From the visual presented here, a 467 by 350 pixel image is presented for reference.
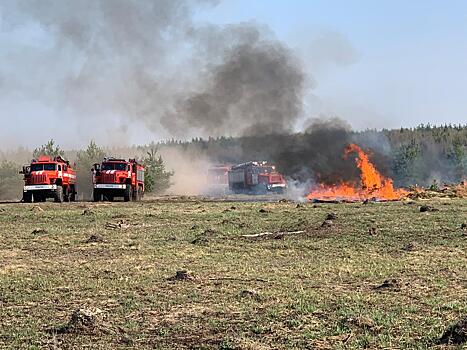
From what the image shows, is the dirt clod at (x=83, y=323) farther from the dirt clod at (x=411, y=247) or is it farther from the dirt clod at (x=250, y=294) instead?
the dirt clod at (x=411, y=247)

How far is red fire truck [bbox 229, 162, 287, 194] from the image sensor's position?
76.1 m

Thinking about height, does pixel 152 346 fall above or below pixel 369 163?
below

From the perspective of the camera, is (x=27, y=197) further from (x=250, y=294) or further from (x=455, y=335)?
(x=455, y=335)

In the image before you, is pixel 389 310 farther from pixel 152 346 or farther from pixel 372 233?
pixel 372 233

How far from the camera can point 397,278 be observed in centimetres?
1370

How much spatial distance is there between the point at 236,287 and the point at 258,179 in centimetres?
6600

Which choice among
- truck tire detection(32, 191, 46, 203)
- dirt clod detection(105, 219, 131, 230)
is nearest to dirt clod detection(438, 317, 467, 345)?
dirt clod detection(105, 219, 131, 230)

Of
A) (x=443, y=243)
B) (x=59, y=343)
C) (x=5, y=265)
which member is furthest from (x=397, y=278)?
(x=5, y=265)

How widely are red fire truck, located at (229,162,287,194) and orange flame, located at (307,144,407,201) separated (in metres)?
16.2

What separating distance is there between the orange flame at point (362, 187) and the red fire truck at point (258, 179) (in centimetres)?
1625

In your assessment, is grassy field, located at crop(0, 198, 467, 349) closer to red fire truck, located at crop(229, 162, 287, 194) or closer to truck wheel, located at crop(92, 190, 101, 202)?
truck wheel, located at crop(92, 190, 101, 202)

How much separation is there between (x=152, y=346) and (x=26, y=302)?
410 cm

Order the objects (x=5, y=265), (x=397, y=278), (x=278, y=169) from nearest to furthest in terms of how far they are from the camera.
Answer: (x=397, y=278) < (x=5, y=265) < (x=278, y=169)

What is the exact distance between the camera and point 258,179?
3110 inches
